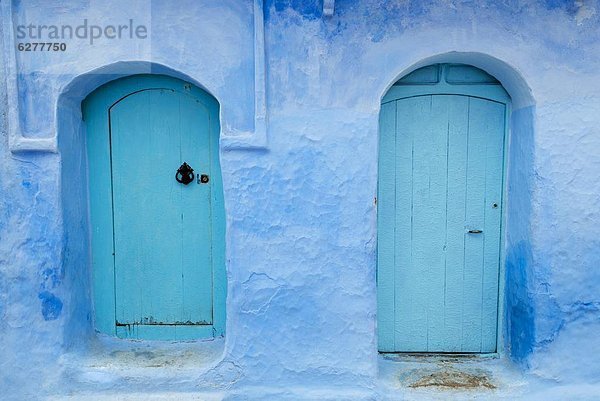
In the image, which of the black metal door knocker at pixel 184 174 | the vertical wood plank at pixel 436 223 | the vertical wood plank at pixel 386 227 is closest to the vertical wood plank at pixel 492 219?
the vertical wood plank at pixel 436 223

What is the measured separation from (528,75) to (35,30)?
2.95 m

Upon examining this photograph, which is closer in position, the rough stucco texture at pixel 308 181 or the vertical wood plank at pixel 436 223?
the rough stucco texture at pixel 308 181

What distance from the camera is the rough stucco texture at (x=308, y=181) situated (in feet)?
9.90

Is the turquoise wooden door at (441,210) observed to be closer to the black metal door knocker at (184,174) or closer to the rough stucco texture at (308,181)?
the rough stucco texture at (308,181)

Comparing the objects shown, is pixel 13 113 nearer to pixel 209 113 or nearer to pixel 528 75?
pixel 209 113

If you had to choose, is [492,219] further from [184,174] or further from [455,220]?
[184,174]

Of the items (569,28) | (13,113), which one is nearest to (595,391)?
(569,28)

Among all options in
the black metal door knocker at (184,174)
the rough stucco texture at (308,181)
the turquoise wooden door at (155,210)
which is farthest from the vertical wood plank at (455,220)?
the black metal door knocker at (184,174)

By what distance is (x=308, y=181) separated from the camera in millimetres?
3107

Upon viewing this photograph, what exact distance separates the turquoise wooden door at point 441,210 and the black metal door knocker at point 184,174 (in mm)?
1267

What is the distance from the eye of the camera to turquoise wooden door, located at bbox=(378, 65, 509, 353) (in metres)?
3.31

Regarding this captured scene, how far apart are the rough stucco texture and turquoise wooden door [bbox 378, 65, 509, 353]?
0.61ft

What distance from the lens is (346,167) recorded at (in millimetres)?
3094

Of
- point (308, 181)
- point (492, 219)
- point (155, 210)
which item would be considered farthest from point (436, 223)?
point (155, 210)
